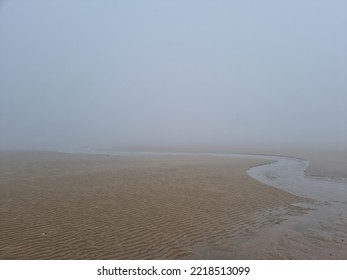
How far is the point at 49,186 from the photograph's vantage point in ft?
50.7

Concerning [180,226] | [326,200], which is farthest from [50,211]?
[326,200]

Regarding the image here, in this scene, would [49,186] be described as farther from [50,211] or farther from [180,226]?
[180,226]

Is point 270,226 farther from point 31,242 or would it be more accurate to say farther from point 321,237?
point 31,242

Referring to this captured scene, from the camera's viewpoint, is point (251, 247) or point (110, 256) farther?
point (251, 247)

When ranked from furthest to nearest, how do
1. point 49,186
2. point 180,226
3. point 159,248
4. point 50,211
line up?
point 49,186, point 50,211, point 180,226, point 159,248

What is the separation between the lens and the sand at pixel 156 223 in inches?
271

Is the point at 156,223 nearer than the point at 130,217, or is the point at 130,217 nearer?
the point at 156,223

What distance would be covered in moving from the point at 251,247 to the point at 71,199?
8387mm

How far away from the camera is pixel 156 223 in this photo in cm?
919

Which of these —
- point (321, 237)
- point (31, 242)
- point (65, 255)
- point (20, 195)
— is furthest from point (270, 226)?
point (20, 195)

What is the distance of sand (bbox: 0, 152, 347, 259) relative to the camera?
6.88 meters
